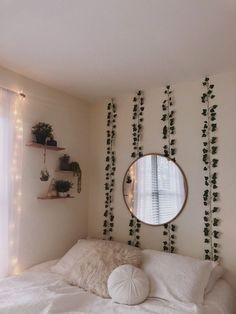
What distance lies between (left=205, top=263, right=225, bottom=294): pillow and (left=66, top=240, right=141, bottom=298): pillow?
A: 1.84ft

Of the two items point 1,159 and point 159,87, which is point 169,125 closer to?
point 159,87

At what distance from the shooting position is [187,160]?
2504mm

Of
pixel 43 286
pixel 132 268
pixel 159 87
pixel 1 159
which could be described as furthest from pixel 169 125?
pixel 43 286

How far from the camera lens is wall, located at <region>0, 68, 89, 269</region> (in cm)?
243

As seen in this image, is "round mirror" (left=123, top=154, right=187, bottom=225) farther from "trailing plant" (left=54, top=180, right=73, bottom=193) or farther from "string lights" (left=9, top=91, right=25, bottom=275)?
"string lights" (left=9, top=91, right=25, bottom=275)

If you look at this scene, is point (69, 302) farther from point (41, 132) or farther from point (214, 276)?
point (41, 132)

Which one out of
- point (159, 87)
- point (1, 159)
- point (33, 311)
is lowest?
point (33, 311)

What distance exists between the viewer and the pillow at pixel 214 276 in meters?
1.99

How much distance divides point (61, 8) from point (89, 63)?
0.69 metres

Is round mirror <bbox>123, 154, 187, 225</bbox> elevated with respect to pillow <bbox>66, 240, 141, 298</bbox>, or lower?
elevated

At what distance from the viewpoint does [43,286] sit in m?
1.98

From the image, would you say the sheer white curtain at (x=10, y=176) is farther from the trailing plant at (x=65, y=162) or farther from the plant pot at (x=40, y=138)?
the trailing plant at (x=65, y=162)

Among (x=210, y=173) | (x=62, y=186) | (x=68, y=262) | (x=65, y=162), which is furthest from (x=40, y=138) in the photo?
(x=210, y=173)

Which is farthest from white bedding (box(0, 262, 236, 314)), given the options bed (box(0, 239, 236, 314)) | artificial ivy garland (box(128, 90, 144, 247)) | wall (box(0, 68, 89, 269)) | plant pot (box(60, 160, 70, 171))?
plant pot (box(60, 160, 70, 171))
